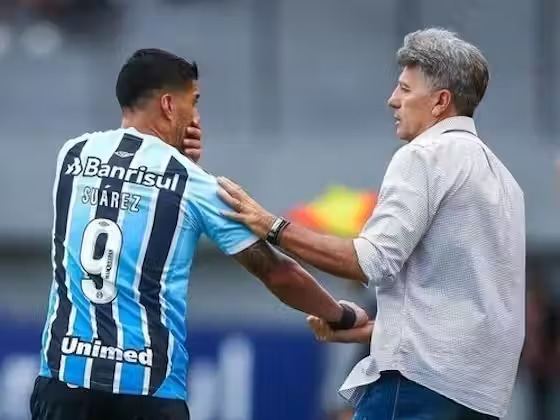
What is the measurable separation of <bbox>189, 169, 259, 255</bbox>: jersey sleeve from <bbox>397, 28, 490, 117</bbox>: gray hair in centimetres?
77

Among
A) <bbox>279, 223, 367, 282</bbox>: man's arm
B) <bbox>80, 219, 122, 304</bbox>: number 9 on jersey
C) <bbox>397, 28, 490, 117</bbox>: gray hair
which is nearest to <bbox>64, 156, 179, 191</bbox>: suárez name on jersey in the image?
<bbox>80, 219, 122, 304</bbox>: number 9 on jersey

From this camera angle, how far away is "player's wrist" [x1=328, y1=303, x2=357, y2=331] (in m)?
5.77

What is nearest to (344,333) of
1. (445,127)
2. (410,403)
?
(410,403)

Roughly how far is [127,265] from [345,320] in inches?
36.9

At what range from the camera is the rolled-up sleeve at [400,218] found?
5.12m

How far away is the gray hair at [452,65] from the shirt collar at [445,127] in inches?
1.4

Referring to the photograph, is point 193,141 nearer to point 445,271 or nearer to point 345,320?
point 345,320

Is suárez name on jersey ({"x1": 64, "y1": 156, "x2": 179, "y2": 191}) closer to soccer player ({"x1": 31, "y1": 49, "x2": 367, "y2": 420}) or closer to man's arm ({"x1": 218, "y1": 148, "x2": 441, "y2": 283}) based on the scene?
soccer player ({"x1": 31, "y1": 49, "x2": 367, "y2": 420})

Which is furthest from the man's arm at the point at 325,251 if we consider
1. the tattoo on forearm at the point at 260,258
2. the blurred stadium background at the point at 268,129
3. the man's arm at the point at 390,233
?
the blurred stadium background at the point at 268,129

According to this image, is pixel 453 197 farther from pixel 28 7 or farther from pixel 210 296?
pixel 28 7

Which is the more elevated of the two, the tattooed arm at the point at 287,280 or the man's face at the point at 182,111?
the man's face at the point at 182,111

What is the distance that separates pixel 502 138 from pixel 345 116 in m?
1.56

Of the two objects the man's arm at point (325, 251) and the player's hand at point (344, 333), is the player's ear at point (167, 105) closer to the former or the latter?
the man's arm at point (325, 251)

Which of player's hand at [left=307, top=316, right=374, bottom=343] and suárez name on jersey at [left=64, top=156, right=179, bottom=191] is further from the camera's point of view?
player's hand at [left=307, top=316, right=374, bottom=343]
